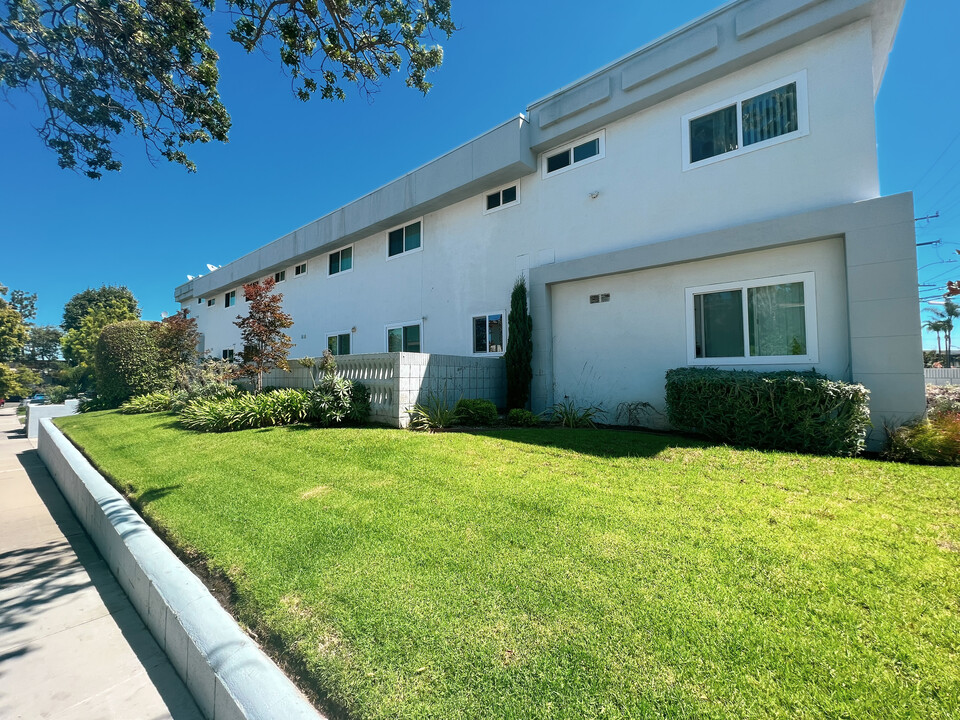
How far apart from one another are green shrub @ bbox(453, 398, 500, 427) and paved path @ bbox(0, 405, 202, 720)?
17.8 ft

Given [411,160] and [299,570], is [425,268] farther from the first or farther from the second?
[299,570]

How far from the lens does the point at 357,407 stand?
846 centimetres

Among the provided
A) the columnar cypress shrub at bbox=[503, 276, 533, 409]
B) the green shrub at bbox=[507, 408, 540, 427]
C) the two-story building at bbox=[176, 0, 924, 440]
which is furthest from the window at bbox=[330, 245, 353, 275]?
the green shrub at bbox=[507, 408, 540, 427]

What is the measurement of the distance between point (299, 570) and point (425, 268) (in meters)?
10.7

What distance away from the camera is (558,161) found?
10.1 m

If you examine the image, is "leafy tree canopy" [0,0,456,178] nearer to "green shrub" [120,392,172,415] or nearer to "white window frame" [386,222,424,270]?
"white window frame" [386,222,424,270]

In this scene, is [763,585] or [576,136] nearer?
[763,585]

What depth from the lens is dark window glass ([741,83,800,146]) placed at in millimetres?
7184

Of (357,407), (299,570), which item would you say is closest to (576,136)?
(357,407)

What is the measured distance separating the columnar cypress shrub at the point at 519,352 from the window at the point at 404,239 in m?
4.83

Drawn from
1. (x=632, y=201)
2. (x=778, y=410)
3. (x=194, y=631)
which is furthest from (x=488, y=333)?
(x=194, y=631)

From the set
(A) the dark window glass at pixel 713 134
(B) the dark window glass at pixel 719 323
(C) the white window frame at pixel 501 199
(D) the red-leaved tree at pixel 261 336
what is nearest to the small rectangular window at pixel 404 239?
(C) the white window frame at pixel 501 199

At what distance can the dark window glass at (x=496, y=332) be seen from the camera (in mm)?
10883

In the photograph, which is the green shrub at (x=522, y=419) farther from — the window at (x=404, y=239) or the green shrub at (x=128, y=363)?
the green shrub at (x=128, y=363)
